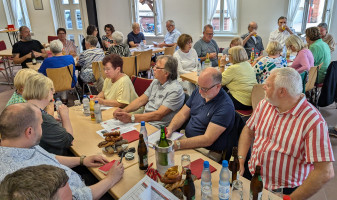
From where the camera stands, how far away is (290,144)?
1.69m

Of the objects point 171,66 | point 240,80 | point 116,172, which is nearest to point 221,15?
point 240,80

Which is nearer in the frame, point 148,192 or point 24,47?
point 148,192

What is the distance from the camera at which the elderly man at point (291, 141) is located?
1.54m

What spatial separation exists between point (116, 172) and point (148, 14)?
7828mm

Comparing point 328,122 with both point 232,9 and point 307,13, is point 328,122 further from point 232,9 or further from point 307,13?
point 232,9

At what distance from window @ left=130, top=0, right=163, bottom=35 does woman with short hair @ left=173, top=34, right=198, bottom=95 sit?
412 cm

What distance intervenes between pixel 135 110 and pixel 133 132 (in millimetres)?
874

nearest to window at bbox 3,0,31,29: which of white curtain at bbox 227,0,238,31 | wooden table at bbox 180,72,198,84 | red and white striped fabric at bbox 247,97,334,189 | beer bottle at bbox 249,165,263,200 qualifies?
white curtain at bbox 227,0,238,31

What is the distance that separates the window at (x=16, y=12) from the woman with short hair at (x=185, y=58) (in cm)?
841

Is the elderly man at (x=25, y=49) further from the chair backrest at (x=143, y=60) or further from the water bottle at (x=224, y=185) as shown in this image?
the water bottle at (x=224, y=185)

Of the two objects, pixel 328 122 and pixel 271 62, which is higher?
pixel 271 62

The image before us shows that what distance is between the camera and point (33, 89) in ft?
7.09

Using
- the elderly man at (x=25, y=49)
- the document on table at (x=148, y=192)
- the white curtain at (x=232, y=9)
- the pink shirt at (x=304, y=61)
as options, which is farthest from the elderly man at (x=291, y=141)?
the white curtain at (x=232, y=9)

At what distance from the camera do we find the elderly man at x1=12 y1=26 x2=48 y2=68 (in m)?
5.47
